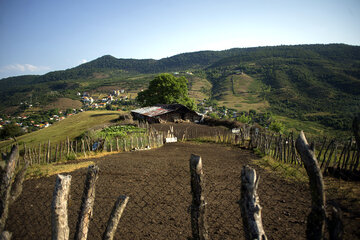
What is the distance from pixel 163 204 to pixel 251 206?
14.1 ft

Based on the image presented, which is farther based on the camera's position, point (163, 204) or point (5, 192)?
point (163, 204)

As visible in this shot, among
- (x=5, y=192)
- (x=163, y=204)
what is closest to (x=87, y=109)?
(x=163, y=204)

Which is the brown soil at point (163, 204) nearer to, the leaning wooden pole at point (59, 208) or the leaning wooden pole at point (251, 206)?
the leaning wooden pole at point (251, 206)

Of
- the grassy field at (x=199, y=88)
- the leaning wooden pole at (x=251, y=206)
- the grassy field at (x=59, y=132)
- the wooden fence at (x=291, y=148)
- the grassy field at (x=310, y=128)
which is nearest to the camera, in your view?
the leaning wooden pole at (x=251, y=206)

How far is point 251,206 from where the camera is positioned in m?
3.06

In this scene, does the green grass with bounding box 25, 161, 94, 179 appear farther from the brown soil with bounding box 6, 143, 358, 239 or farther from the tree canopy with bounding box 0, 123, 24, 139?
the tree canopy with bounding box 0, 123, 24, 139

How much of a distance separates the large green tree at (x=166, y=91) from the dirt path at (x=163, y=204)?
95.1ft

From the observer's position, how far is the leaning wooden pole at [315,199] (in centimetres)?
267

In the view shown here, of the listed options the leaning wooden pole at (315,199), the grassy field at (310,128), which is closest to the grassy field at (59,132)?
the leaning wooden pole at (315,199)

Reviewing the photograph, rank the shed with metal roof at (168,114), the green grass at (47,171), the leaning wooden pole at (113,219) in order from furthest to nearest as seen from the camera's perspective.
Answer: the shed with metal roof at (168,114)
the green grass at (47,171)
the leaning wooden pole at (113,219)

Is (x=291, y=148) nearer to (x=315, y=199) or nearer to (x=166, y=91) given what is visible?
(x=315, y=199)

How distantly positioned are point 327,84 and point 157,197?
8836 centimetres

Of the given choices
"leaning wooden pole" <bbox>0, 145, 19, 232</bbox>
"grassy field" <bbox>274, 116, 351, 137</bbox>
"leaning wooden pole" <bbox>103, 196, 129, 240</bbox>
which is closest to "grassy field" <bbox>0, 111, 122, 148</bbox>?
"leaning wooden pole" <bbox>0, 145, 19, 232</bbox>

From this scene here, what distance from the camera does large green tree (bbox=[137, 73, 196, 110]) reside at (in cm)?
3800
